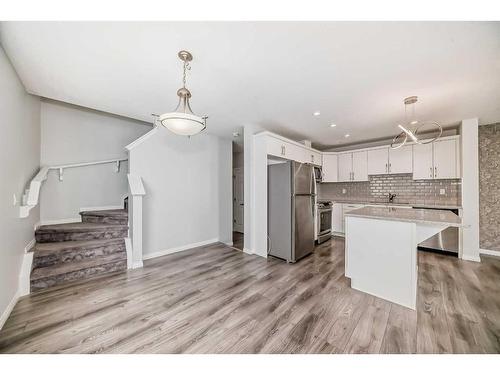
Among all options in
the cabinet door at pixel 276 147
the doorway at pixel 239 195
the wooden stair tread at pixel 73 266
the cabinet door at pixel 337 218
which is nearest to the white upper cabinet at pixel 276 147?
the cabinet door at pixel 276 147

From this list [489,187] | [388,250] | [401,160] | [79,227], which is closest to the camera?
[388,250]

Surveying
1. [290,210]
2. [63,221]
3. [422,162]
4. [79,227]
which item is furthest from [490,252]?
[63,221]

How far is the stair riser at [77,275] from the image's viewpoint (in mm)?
2215

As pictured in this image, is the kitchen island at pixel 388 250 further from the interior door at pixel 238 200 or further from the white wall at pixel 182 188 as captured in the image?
the interior door at pixel 238 200

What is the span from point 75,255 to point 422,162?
21.3 ft

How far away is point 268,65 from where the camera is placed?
185cm

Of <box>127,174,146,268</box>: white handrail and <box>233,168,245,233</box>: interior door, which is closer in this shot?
<box>127,174,146,268</box>: white handrail

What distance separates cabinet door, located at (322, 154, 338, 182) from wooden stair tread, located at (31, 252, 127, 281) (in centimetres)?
480

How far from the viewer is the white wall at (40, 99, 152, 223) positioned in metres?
3.22

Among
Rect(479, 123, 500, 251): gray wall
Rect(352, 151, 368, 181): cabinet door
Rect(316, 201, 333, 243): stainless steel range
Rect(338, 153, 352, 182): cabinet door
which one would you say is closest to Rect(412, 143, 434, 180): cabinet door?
Rect(479, 123, 500, 251): gray wall

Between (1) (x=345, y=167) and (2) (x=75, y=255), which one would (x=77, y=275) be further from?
(1) (x=345, y=167)

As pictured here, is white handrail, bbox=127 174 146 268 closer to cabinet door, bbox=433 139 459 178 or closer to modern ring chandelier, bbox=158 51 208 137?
modern ring chandelier, bbox=158 51 208 137

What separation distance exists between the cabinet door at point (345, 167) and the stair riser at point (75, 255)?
5116 millimetres
